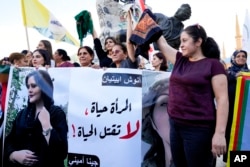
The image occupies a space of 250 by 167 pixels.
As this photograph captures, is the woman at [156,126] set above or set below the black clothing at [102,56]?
below

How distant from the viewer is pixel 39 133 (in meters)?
3.82

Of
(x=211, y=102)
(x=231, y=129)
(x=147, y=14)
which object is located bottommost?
(x=231, y=129)

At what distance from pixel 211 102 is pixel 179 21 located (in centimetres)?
364

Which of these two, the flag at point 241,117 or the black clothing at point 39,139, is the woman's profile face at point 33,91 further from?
the flag at point 241,117

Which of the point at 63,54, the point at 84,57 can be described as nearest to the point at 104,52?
the point at 63,54

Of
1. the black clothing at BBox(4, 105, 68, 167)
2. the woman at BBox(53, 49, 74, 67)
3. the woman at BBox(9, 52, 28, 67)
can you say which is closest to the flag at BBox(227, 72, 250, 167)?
the black clothing at BBox(4, 105, 68, 167)

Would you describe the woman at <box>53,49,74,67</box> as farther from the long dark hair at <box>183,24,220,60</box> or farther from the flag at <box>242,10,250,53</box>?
the flag at <box>242,10,250,53</box>

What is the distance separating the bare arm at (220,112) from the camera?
287cm

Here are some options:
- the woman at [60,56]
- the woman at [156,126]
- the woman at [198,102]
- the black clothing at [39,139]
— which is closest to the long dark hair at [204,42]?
the woman at [198,102]

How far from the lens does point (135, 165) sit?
379 centimetres

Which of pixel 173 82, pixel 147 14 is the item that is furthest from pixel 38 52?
pixel 173 82

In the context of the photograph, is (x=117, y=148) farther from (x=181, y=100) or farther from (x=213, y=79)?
(x=213, y=79)

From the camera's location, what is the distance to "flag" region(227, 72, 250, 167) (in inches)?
139

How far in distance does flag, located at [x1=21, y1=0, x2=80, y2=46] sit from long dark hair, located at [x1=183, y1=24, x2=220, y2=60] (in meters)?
4.79
